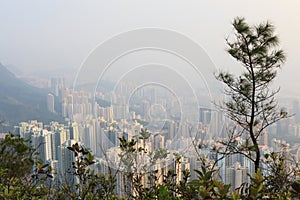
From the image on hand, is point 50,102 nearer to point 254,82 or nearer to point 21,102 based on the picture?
point 21,102

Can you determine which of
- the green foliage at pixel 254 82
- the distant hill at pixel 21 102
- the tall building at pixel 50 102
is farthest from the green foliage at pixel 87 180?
the tall building at pixel 50 102

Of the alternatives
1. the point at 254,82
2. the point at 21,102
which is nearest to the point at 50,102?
the point at 21,102

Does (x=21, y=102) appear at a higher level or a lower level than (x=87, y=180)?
higher

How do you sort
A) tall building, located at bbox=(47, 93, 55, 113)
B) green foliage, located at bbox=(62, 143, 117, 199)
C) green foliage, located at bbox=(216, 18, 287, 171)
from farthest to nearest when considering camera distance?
tall building, located at bbox=(47, 93, 55, 113)
green foliage, located at bbox=(216, 18, 287, 171)
green foliage, located at bbox=(62, 143, 117, 199)

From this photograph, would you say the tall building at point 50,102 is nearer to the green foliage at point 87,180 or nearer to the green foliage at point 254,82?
the green foliage at point 254,82

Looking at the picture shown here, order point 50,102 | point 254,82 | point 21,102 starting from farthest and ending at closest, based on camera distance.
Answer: point 21,102
point 50,102
point 254,82

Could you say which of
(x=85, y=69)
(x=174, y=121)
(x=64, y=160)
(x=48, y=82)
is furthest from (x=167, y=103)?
(x=48, y=82)

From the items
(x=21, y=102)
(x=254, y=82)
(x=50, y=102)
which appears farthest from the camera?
(x=21, y=102)

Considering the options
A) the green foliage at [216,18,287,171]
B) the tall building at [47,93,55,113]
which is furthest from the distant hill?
the green foliage at [216,18,287,171]

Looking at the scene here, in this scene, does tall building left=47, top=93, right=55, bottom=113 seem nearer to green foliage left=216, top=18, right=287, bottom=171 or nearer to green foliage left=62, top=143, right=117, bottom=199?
green foliage left=216, top=18, right=287, bottom=171
